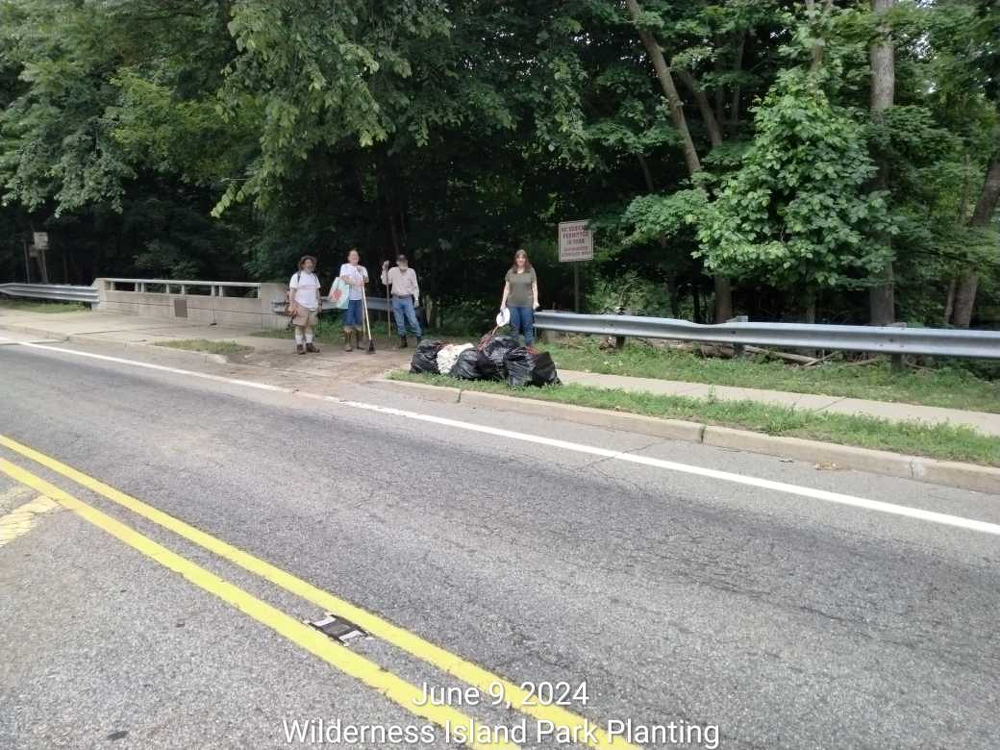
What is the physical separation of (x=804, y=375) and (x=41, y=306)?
83.5 feet

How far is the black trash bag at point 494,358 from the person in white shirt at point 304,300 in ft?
14.9

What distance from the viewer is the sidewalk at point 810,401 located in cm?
730

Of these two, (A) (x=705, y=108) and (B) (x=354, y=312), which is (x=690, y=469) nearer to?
(B) (x=354, y=312)

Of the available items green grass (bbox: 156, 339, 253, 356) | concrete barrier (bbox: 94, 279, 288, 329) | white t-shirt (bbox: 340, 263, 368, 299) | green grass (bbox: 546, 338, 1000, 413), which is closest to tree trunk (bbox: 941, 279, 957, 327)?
green grass (bbox: 546, 338, 1000, 413)

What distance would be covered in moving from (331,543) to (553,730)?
7.11 feet

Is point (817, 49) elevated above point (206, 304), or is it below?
above

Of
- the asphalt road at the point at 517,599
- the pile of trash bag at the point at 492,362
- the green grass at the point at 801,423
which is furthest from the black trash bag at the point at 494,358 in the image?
the asphalt road at the point at 517,599

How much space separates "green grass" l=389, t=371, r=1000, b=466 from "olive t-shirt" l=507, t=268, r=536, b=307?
280 centimetres

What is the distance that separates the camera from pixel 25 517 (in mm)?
5152

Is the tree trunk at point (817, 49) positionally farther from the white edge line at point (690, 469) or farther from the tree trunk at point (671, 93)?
the white edge line at point (690, 469)

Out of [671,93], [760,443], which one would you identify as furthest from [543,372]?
[671,93]

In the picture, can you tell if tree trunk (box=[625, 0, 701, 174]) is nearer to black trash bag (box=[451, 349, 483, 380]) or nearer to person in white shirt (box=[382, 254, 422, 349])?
person in white shirt (box=[382, 254, 422, 349])

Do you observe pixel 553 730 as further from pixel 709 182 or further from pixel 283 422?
pixel 709 182

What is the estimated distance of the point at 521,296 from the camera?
11.7 metres
